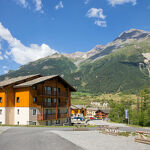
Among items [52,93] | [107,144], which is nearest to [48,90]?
[52,93]

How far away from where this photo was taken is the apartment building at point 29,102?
41.6 m

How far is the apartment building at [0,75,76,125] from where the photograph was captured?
41.6 metres

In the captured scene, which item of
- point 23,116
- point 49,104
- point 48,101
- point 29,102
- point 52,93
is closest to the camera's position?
point 29,102

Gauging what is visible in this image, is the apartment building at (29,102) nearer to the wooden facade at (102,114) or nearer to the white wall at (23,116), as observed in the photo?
the white wall at (23,116)

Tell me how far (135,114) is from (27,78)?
44.4 metres

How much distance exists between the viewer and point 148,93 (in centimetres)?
6781

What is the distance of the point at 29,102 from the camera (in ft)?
136

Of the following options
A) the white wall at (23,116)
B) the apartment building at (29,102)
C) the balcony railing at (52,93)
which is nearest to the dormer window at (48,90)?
the apartment building at (29,102)

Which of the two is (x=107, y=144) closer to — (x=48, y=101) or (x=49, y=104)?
(x=49, y=104)

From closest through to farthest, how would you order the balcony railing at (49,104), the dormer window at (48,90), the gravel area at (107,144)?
the gravel area at (107,144) < the balcony railing at (49,104) < the dormer window at (48,90)

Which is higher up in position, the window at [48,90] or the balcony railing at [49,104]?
the window at [48,90]

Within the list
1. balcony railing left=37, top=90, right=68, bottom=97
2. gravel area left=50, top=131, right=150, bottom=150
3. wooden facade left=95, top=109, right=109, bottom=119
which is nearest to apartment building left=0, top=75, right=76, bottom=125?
balcony railing left=37, top=90, right=68, bottom=97

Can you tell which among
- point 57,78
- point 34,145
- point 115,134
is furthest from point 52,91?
point 34,145

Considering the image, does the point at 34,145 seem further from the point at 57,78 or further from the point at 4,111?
the point at 57,78
